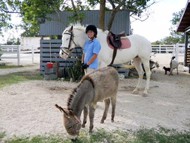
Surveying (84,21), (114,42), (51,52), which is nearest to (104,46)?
(114,42)

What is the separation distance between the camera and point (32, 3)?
10602 mm

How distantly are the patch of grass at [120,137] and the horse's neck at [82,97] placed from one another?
48cm

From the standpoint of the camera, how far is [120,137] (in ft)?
15.0

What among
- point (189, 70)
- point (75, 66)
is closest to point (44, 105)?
point (75, 66)

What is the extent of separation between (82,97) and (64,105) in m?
2.54

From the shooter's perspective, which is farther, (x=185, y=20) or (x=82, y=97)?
(x=185, y=20)

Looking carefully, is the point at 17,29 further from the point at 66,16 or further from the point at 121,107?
the point at 121,107

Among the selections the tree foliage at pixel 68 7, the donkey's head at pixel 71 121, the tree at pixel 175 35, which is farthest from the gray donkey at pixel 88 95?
the tree at pixel 175 35

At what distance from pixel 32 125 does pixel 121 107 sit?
2.31m

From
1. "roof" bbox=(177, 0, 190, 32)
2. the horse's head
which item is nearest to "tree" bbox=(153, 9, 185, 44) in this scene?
"roof" bbox=(177, 0, 190, 32)

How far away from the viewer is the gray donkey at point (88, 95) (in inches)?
153

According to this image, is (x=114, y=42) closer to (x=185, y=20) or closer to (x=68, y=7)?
(x=68, y=7)

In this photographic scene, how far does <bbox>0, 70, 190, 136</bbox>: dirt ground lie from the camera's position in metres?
5.15

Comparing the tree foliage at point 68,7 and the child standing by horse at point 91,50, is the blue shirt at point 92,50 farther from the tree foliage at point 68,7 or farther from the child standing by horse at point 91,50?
the tree foliage at point 68,7
